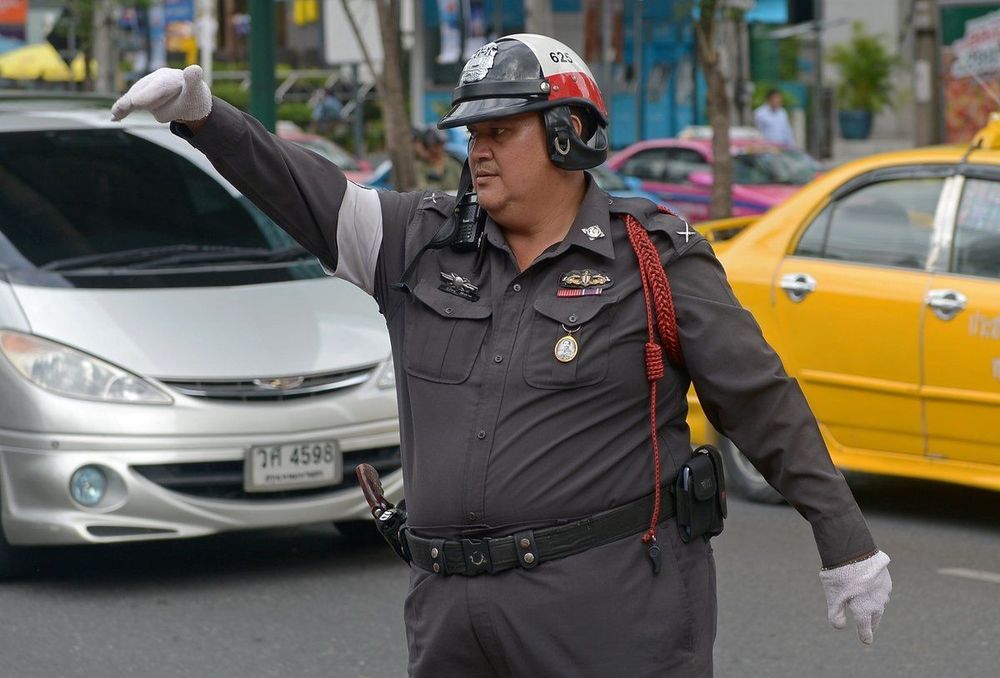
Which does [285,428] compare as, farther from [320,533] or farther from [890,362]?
[890,362]

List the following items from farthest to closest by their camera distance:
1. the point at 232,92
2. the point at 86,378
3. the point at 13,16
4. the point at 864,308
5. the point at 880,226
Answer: the point at 232,92 < the point at 13,16 < the point at 880,226 < the point at 864,308 < the point at 86,378

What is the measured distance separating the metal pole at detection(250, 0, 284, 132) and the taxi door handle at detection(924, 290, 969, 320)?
17.6 ft

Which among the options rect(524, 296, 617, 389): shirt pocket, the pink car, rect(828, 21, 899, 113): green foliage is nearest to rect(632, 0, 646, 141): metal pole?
rect(828, 21, 899, 113): green foliage

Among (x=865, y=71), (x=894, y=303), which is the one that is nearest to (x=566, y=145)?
(x=894, y=303)

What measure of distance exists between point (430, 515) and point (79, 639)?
2803 millimetres

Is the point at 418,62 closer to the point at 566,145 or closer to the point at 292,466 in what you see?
the point at 292,466

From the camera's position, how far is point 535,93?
3023mm

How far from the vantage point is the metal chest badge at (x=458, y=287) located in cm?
307

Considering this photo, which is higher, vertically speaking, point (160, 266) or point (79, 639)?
point (160, 266)

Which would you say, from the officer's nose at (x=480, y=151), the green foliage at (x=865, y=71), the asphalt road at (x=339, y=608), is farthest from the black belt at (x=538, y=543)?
the green foliage at (x=865, y=71)

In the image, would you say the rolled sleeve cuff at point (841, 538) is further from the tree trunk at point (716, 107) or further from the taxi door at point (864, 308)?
the tree trunk at point (716, 107)

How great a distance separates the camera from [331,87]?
136ft

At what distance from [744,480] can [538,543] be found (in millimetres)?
4774

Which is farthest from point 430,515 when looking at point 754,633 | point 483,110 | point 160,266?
point 160,266
